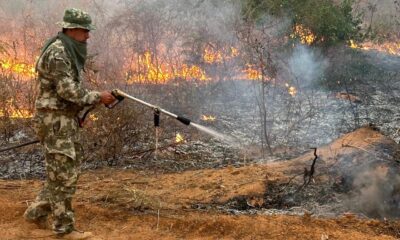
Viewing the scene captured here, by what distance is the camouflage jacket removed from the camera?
4277 millimetres

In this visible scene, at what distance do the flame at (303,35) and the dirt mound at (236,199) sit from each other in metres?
8.21

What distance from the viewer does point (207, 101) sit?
1226cm

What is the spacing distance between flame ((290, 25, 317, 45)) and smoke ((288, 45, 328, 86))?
21cm

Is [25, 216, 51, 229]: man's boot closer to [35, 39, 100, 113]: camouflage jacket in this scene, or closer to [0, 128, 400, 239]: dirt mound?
[0, 128, 400, 239]: dirt mound

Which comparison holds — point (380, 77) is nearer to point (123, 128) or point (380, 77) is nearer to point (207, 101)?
point (207, 101)

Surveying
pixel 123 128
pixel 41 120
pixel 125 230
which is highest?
pixel 41 120

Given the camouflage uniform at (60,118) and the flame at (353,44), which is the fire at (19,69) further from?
the flame at (353,44)

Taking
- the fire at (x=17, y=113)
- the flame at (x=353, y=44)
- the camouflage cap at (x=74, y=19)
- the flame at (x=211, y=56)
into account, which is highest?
the flame at (x=353, y=44)

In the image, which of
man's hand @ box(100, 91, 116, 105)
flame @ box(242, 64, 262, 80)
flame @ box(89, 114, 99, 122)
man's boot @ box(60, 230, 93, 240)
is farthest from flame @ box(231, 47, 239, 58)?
man's boot @ box(60, 230, 93, 240)

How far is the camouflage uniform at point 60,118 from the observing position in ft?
14.1

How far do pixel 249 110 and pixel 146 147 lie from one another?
424cm

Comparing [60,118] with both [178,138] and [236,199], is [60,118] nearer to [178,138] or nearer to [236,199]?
[236,199]

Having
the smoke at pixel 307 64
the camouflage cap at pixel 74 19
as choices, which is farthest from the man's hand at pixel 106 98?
the smoke at pixel 307 64

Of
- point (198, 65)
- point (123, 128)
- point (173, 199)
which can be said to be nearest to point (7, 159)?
point (123, 128)
